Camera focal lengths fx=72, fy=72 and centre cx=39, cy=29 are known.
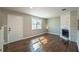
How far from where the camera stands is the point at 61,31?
1367 millimetres

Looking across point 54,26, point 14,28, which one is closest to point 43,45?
point 54,26

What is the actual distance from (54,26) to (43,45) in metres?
0.42

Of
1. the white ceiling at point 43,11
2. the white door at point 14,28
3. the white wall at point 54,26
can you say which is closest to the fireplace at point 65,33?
the white wall at point 54,26

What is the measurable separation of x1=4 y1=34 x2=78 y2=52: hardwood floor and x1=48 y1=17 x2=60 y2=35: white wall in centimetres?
9

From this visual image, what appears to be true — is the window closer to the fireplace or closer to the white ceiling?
the white ceiling

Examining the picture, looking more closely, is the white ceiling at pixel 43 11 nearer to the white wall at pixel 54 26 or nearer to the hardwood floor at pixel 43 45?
the white wall at pixel 54 26

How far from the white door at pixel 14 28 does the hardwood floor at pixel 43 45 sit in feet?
0.29

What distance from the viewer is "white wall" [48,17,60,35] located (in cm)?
138

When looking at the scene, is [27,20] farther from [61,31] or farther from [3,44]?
[61,31]

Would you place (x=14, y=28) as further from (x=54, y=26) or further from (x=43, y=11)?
(x=54, y=26)

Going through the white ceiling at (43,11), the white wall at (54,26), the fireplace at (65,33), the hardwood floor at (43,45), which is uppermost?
the white ceiling at (43,11)

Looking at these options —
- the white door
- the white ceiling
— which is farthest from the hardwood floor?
the white ceiling

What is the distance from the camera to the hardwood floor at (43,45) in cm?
113
